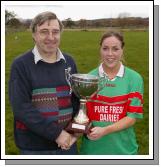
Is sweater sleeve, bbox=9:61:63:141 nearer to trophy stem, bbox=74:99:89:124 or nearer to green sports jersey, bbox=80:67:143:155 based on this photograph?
trophy stem, bbox=74:99:89:124

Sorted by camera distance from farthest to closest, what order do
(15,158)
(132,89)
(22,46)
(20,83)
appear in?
(22,46), (15,158), (132,89), (20,83)

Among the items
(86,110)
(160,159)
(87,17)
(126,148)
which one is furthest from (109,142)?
(87,17)

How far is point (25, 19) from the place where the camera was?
2174 millimetres

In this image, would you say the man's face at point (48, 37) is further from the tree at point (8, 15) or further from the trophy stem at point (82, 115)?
the tree at point (8, 15)

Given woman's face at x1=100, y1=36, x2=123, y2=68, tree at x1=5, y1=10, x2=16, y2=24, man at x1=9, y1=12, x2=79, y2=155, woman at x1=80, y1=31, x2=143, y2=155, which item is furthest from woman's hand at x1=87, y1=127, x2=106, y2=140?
tree at x1=5, y1=10, x2=16, y2=24

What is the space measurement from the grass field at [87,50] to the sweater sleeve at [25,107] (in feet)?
1.14

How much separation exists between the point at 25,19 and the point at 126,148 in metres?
1.00

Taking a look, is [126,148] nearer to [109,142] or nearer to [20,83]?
[109,142]

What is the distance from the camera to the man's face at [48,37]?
180 centimetres

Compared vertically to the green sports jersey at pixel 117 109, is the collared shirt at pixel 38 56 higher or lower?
higher

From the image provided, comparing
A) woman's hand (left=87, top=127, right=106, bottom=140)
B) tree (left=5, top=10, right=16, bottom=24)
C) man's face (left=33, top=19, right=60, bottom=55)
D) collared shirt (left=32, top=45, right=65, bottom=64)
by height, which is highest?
tree (left=5, top=10, right=16, bottom=24)

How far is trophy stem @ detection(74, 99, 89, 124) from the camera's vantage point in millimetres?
1913

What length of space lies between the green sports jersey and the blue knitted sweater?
0.16 meters

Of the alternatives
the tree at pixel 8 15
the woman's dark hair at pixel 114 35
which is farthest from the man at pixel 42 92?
the tree at pixel 8 15
